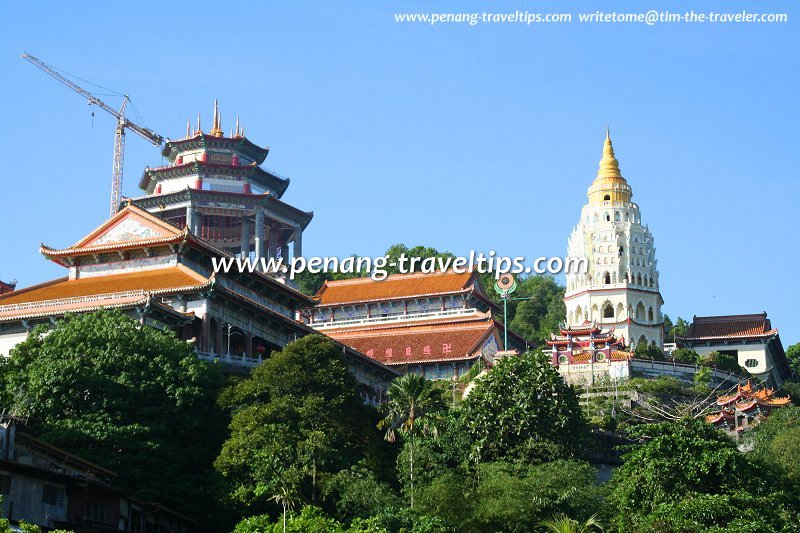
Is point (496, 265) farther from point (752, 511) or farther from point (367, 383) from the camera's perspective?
point (752, 511)

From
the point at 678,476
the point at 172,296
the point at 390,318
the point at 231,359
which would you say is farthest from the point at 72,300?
the point at 390,318

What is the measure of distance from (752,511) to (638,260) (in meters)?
59.9

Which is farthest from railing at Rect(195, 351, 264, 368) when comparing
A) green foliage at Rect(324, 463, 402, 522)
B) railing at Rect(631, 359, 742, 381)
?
railing at Rect(631, 359, 742, 381)

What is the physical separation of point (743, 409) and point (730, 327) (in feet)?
115

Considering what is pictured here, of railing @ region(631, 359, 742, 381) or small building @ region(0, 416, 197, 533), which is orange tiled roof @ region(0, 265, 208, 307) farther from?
railing @ region(631, 359, 742, 381)

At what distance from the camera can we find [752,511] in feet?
153

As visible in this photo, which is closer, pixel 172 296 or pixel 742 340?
pixel 172 296

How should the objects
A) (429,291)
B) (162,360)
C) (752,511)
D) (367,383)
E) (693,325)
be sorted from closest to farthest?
(752,511)
(162,360)
(367,383)
(429,291)
(693,325)

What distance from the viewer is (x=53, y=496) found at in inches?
1666

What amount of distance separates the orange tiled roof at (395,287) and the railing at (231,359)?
35.8 m

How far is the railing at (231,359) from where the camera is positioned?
2442 inches

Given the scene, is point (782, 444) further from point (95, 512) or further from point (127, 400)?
point (95, 512)

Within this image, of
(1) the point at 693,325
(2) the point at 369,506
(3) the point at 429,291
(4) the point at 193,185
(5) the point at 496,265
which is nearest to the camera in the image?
(2) the point at 369,506

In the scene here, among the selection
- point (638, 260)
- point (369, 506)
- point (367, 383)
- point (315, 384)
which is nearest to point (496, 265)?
point (367, 383)
